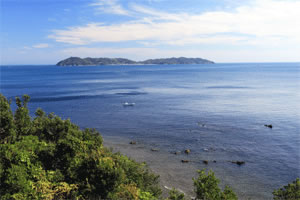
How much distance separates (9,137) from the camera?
91.0 ft

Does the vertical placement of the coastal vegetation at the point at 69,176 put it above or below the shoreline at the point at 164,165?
above

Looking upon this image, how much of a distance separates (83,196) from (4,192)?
18.1ft

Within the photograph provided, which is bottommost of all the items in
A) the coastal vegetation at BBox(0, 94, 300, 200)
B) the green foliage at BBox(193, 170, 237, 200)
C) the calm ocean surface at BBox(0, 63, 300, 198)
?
the calm ocean surface at BBox(0, 63, 300, 198)

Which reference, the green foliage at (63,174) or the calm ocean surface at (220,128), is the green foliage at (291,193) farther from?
the calm ocean surface at (220,128)

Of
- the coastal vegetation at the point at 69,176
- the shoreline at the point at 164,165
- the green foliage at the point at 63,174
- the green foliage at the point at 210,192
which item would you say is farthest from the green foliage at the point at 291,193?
the shoreline at the point at 164,165

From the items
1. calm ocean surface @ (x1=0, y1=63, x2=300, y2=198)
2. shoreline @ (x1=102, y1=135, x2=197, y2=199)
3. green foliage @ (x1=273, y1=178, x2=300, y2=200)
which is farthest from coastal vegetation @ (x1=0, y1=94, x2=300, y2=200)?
calm ocean surface @ (x1=0, y1=63, x2=300, y2=198)

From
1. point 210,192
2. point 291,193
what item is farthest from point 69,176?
point 291,193

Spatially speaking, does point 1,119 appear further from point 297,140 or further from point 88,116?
point 297,140

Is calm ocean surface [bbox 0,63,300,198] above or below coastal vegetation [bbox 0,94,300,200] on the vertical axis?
below

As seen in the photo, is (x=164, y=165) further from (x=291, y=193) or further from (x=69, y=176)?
(x=69, y=176)

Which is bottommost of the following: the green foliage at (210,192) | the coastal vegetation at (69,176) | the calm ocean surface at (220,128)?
the calm ocean surface at (220,128)

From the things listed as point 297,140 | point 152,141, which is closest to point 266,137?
point 297,140

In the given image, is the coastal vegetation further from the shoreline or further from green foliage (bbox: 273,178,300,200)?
the shoreline

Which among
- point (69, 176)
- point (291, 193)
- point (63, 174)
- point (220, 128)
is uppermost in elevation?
point (69, 176)
